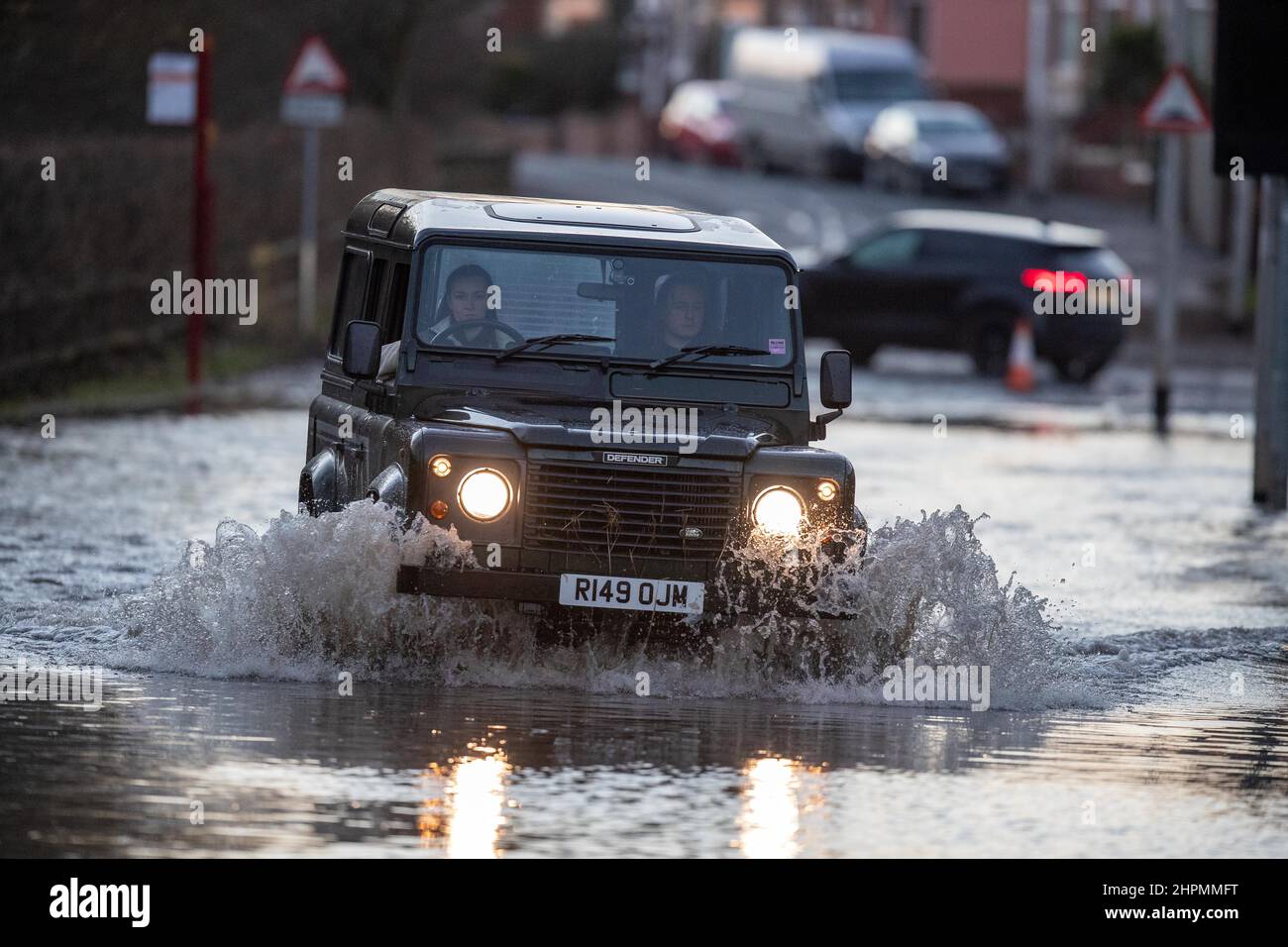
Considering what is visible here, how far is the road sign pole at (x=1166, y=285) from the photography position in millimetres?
25812

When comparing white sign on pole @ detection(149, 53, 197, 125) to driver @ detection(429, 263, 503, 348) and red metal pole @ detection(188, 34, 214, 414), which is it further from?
driver @ detection(429, 263, 503, 348)

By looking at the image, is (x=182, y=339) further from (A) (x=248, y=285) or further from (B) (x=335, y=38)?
(B) (x=335, y=38)

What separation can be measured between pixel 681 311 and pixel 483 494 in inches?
59.8

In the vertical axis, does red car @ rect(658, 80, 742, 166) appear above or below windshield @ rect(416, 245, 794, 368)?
above

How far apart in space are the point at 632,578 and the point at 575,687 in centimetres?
58

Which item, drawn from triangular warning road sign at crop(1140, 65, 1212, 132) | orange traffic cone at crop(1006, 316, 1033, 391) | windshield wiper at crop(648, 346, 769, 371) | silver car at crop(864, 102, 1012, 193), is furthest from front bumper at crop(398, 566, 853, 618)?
silver car at crop(864, 102, 1012, 193)

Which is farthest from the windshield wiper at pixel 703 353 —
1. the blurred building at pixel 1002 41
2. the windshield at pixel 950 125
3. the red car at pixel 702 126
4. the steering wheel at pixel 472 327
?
the red car at pixel 702 126

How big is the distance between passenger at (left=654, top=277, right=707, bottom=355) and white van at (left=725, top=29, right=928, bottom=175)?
43.3m

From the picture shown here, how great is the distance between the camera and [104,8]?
3362cm

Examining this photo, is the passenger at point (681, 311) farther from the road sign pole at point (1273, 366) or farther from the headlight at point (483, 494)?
the road sign pole at point (1273, 366)

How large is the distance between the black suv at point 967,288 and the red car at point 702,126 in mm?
30148

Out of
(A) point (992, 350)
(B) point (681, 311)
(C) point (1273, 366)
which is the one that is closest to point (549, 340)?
(B) point (681, 311)

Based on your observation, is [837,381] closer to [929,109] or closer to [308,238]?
[308,238]

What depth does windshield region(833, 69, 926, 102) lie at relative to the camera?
55438mm
